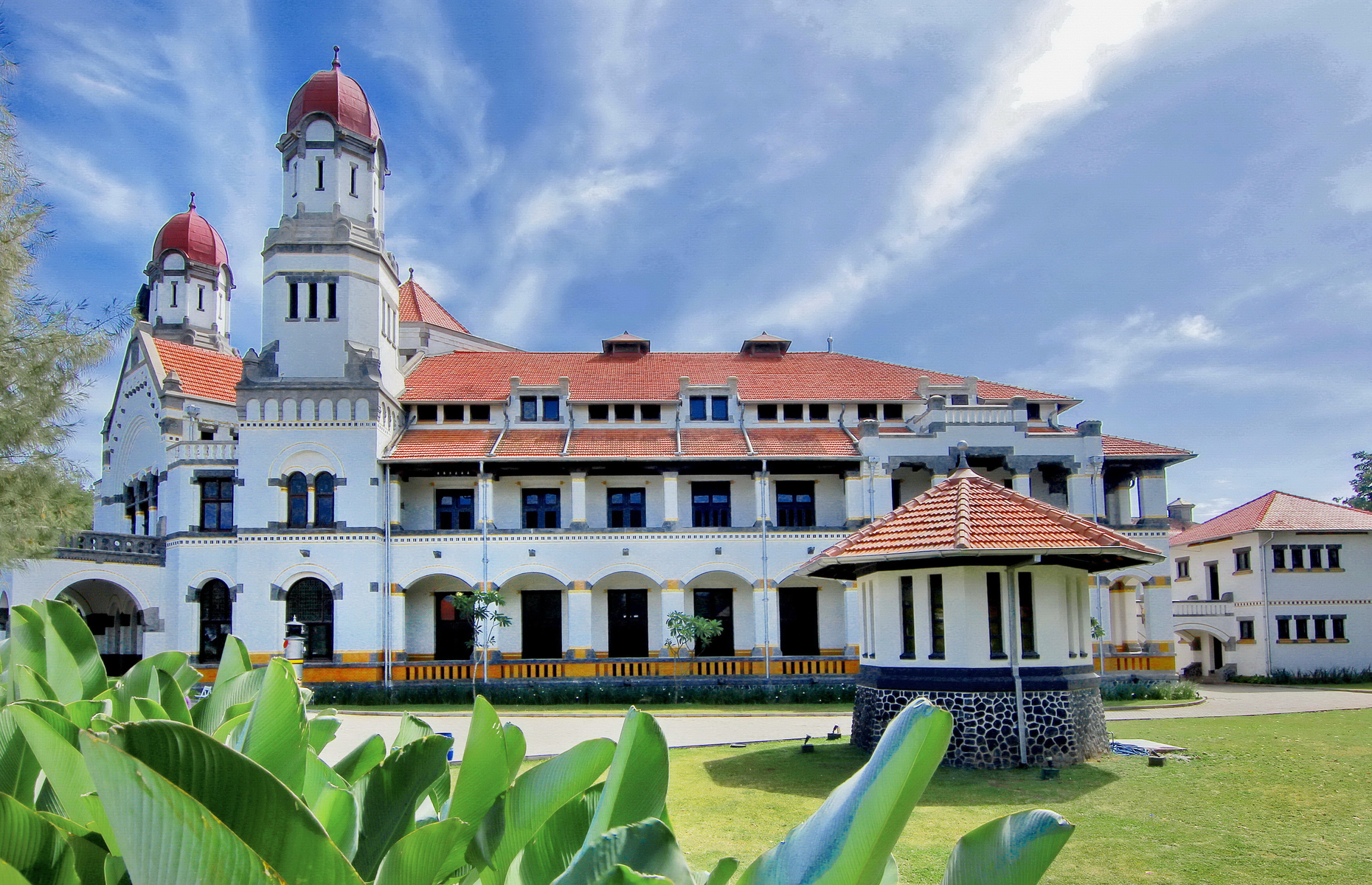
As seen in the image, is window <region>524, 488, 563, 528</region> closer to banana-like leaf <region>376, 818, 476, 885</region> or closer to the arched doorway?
the arched doorway

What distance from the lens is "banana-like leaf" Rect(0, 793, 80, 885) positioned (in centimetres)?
148

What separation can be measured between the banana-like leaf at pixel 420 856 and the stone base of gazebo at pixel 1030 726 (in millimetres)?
12744

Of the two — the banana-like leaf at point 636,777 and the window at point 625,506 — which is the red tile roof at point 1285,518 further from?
the banana-like leaf at point 636,777

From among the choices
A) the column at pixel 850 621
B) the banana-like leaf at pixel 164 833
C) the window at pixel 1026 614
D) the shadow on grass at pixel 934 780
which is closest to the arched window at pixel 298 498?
the column at pixel 850 621

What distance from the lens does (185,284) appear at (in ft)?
124

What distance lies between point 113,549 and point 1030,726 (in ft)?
82.4

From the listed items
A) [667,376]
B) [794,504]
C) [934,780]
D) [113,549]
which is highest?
[667,376]

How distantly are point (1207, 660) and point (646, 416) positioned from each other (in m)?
22.6

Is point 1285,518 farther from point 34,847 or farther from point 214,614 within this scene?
point 34,847

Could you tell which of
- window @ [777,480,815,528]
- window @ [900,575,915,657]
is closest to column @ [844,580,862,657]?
window @ [777,480,815,528]

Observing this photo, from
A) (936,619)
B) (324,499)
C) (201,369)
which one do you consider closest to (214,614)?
(324,499)

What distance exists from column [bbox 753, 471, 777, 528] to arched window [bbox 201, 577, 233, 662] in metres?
15.8

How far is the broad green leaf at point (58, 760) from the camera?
1.63 m

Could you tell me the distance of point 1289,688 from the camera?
1128 inches
